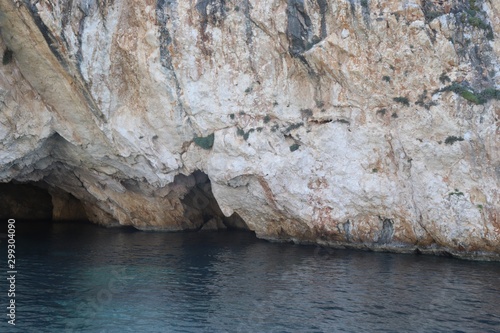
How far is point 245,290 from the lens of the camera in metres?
20.7

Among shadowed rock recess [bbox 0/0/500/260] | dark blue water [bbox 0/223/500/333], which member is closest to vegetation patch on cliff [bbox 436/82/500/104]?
shadowed rock recess [bbox 0/0/500/260]

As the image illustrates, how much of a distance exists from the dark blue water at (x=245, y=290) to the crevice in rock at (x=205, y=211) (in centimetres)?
806

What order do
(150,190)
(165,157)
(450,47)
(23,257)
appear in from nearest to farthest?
(450,47) → (23,257) → (165,157) → (150,190)

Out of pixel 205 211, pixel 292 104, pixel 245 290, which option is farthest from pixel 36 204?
pixel 245 290

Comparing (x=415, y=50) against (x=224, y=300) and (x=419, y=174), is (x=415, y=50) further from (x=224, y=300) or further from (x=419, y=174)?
(x=224, y=300)

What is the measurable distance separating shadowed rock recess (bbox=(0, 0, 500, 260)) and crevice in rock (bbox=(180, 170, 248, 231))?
6.60m

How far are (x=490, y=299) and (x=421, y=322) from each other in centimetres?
392

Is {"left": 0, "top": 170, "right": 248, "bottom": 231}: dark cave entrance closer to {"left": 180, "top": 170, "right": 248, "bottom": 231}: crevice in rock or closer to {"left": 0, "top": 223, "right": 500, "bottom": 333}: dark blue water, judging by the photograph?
{"left": 180, "top": 170, "right": 248, "bottom": 231}: crevice in rock

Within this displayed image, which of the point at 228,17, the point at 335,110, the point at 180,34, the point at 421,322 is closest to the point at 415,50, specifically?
the point at 335,110

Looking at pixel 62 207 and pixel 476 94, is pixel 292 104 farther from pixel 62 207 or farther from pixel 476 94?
pixel 62 207

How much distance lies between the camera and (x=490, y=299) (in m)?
19.2

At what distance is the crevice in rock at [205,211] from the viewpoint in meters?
38.3

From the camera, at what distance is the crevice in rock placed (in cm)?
3831

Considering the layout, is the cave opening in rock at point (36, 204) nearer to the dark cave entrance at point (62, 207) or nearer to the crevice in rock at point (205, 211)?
the dark cave entrance at point (62, 207)
